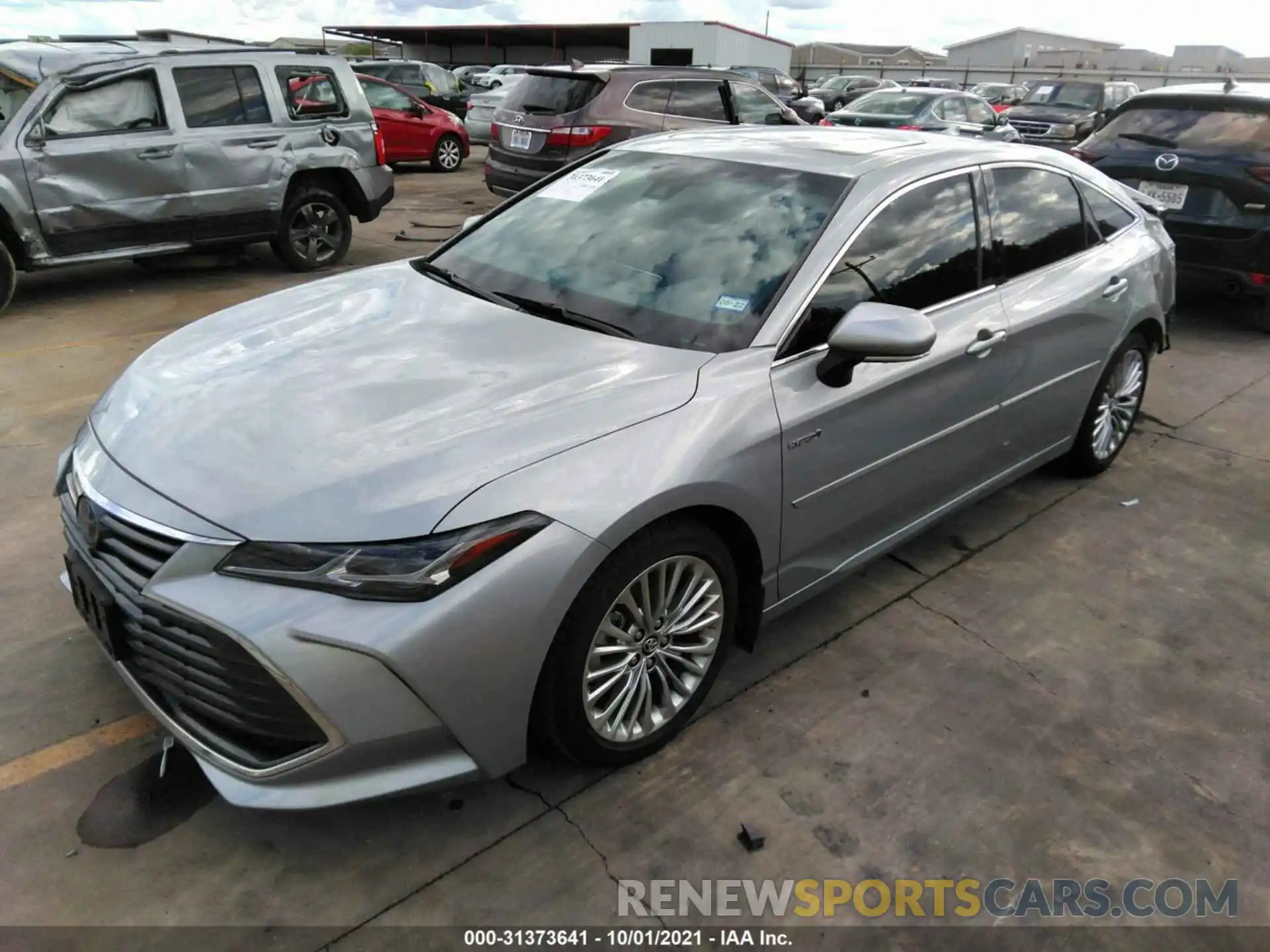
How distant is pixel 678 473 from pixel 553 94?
7.89m

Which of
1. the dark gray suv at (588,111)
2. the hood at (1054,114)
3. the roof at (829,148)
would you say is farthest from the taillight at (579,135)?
the hood at (1054,114)

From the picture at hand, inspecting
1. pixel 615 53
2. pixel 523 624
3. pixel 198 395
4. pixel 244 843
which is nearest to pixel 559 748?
pixel 523 624

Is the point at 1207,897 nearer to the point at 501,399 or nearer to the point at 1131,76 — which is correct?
the point at 501,399

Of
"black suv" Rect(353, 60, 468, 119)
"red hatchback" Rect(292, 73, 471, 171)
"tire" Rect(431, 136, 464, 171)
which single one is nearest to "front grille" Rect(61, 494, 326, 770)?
"red hatchback" Rect(292, 73, 471, 171)

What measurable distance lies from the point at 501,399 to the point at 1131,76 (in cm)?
5124

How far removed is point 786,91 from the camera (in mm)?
21328

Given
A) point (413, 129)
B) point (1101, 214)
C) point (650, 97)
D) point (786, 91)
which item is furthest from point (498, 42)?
point (1101, 214)

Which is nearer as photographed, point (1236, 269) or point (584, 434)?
point (584, 434)

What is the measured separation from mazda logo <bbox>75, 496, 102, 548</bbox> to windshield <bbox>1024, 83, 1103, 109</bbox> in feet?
61.6

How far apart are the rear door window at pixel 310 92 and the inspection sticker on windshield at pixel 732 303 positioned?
6417mm

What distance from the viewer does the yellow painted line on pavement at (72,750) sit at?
103 inches

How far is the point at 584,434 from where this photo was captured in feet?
7.89

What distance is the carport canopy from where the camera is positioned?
153ft

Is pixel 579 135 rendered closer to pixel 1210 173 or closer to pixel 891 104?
pixel 1210 173
